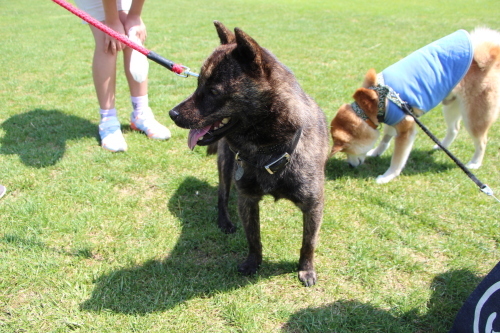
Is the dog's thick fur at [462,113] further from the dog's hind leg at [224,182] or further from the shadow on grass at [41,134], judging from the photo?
the shadow on grass at [41,134]

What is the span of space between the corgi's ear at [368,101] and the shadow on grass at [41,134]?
10.7 ft

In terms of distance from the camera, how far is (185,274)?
2.54 metres

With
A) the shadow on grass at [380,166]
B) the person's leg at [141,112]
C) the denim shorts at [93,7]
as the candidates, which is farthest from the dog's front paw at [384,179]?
the denim shorts at [93,7]

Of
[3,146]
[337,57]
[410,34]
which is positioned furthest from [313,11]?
[3,146]

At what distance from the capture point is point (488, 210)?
10.5 feet

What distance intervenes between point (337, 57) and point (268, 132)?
7.11m

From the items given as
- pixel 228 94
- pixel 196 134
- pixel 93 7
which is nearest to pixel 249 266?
pixel 196 134

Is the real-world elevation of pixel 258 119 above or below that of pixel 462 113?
above

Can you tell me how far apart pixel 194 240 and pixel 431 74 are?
2.82m

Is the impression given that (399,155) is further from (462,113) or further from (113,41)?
(113,41)

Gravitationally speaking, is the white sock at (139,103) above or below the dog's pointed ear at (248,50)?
below

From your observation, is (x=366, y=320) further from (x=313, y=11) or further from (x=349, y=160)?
(x=313, y=11)

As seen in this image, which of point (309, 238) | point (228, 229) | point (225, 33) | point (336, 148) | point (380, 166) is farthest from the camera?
point (380, 166)

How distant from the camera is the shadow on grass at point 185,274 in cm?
229
